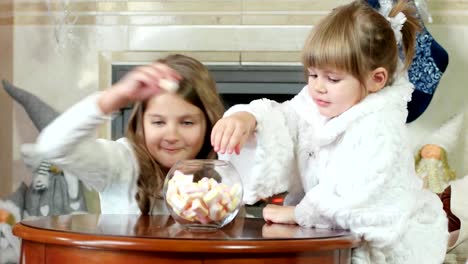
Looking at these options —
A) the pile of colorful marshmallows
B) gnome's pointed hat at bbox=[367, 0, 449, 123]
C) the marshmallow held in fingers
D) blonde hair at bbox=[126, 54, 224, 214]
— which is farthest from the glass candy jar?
gnome's pointed hat at bbox=[367, 0, 449, 123]

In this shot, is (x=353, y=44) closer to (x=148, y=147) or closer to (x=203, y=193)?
(x=203, y=193)

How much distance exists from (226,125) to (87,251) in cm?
33

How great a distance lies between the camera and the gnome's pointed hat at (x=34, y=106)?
3.08 m

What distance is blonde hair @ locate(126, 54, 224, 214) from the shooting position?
5.92 feet

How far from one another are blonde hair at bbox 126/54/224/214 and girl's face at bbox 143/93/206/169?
0.05 feet

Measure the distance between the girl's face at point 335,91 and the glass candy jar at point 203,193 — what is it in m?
0.27

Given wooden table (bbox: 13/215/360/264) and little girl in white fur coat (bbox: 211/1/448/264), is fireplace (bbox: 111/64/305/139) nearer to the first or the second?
little girl in white fur coat (bbox: 211/1/448/264)

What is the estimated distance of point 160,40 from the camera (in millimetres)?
3018

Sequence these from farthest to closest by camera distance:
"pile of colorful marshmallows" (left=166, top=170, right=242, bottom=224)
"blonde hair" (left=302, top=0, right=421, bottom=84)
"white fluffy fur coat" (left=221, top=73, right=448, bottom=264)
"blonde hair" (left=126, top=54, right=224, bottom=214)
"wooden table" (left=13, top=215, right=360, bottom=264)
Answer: "blonde hair" (left=126, top=54, right=224, bottom=214) < "blonde hair" (left=302, top=0, right=421, bottom=84) < "white fluffy fur coat" (left=221, top=73, right=448, bottom=264) < "pile of colorful marshmallows" (left=166, top=170, right=242, bottom=224) < "wooden table" (left=13, top=215, right=360, bottom=264)

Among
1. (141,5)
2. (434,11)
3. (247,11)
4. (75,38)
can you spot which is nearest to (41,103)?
(75,38)

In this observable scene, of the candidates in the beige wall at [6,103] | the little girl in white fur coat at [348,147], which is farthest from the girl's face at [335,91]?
the beige wall at [6,103]

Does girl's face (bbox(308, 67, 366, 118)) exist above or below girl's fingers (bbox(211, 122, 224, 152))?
above

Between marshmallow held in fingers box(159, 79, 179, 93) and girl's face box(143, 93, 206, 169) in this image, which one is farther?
girl's face box(143, 93, 206, 169)

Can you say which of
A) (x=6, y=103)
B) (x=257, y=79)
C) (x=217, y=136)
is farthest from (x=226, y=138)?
(x=6, y=103)
